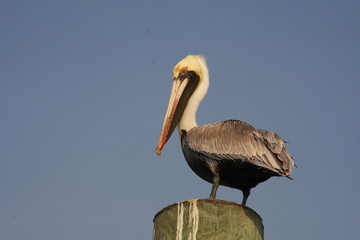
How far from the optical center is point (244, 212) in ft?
19.4

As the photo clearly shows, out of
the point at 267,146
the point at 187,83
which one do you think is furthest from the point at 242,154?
the point at 187,83

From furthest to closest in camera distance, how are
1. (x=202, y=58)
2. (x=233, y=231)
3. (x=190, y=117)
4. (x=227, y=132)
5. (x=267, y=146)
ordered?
(x=202, y=58), (x=190, y=117), (x=227, y=132), (x=267, y=146), (x=233, y=231)

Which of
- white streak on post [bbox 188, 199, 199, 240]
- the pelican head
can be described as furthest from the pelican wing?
white streak on post [bbox 188, 199, 199, 240]

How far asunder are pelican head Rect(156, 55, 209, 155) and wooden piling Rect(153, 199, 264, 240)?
2716 mm

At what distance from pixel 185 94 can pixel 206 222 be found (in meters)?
3.80

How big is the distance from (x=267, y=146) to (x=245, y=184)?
23.8 inches

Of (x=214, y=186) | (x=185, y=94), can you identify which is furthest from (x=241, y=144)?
(x=185, y=94)

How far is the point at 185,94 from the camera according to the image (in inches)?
365

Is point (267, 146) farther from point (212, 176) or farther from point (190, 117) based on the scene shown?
point (190, 117)

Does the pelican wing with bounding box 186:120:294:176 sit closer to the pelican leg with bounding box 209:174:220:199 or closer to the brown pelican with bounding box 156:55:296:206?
the brown pelican with bounding box 156:55:296:206

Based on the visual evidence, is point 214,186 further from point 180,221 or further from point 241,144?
point 180,221

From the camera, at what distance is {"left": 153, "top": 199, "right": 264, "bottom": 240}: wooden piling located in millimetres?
5684

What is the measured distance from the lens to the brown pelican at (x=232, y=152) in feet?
24.2

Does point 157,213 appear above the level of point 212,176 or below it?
below
